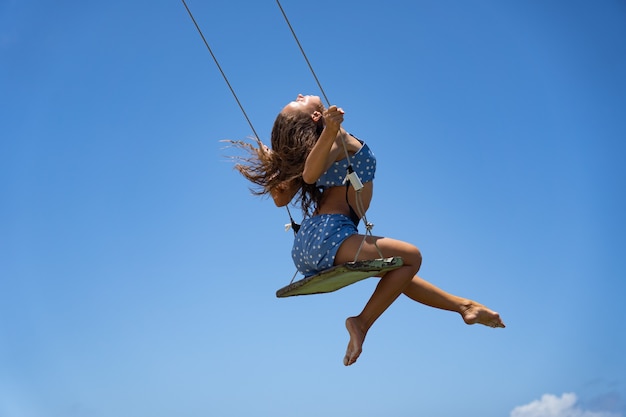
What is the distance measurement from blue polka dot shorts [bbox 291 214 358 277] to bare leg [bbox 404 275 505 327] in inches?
29.9

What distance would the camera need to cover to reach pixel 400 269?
6.94m

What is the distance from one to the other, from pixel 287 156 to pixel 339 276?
1288 millimetres

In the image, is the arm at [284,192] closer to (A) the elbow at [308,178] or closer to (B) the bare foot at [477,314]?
(A) the elbow at [308,178]

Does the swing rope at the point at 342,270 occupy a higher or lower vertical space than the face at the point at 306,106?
lower

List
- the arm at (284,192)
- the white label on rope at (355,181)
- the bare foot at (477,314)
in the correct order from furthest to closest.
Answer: the arm at (284,192) < the bare foot at (477,314) < the white label on rope at (355,181)

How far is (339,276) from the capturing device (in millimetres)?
6664

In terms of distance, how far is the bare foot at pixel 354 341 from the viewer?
22.3 feet

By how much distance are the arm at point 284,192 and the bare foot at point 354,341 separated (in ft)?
4.39

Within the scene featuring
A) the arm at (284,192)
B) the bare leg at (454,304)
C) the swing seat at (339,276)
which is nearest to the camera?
the swing seat at (339,276)

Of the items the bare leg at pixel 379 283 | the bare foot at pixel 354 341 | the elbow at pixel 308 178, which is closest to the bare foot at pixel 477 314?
the bare leg at pixel 379 283

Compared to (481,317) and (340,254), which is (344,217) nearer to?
(340,254)

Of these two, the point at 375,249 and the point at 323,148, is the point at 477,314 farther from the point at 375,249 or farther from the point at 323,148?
the point at 323,148

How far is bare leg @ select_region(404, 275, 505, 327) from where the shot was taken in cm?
739

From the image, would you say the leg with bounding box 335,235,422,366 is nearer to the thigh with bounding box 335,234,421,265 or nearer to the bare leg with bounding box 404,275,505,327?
the thigh with bounding box 335,234,421,265
